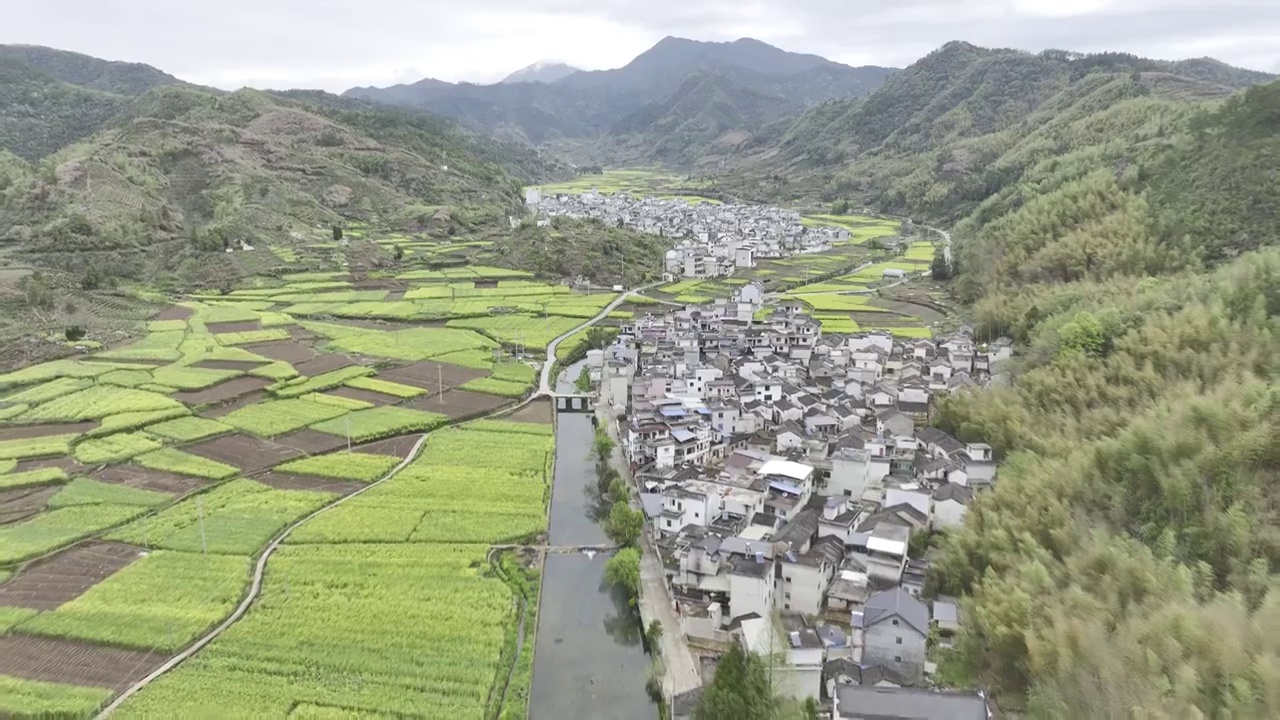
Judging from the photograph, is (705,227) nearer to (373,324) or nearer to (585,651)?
(373,324)

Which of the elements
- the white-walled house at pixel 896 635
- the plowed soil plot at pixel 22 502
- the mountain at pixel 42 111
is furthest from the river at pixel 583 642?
the mountain at pixel 42 111

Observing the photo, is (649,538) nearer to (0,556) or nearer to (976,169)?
(0,556)

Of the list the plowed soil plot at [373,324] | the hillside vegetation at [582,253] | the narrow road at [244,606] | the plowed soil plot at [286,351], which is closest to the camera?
the narrow road at [244,606]

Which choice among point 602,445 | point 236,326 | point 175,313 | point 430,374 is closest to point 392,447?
point 602,445

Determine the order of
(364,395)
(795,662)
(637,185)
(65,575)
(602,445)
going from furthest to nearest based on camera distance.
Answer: (637,185) < (364,395) < (602,445) < (65,575) < (795,662)

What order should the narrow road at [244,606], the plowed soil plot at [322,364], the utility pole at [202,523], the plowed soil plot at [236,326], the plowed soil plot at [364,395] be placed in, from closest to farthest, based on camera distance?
the narrow road at [244,606]
the utility pole at [202,523]
the plowed soil plot at [364,395]
the plowed soil plot at [322,364]
the plowed soil plot at [236,326]

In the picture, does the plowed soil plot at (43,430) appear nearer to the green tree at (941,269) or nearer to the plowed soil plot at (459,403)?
the plowed soil plot at (459,403)

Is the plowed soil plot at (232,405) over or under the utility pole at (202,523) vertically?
over
